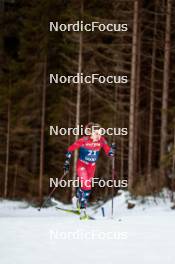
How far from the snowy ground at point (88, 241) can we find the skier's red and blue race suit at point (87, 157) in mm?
1023

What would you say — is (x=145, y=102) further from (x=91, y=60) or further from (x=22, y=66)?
(x=22, y=66)

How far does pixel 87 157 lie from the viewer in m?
7.28

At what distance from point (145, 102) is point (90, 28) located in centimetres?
848

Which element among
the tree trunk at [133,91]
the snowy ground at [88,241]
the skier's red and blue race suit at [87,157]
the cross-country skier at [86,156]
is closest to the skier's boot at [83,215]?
the cross-country skier at [86,156]

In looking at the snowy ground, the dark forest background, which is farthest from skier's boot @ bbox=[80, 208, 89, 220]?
the dark forest background

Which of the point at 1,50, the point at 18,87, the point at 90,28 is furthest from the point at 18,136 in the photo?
the point at 90,28

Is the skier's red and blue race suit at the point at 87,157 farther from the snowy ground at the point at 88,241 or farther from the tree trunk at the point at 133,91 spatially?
the tree trunk at the point at 133,91

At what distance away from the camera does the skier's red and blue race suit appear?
7086 mm

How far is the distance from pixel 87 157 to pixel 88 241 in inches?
99.4

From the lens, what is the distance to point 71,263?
157 inches

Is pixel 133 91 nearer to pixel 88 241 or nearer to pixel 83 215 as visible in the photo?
pixel 83 215

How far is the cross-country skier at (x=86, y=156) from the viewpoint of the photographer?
6957mm

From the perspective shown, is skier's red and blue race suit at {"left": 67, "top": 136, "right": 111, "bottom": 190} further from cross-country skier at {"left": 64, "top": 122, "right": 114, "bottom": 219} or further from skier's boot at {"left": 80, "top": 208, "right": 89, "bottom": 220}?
skier's boot at {"left": 80, "top": 208, "right": 89, "bottom": 220}

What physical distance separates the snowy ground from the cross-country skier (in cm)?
100
